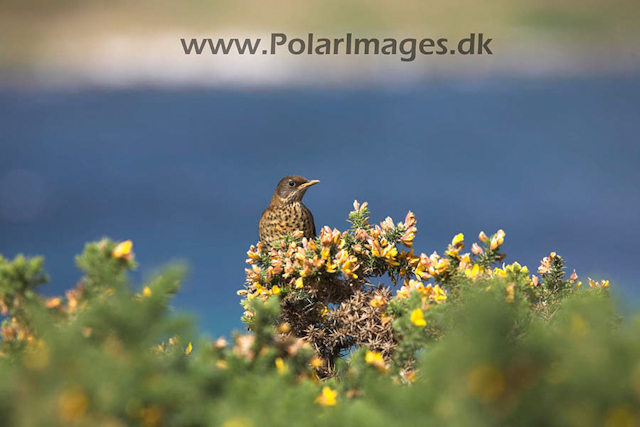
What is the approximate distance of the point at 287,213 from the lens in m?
5.22

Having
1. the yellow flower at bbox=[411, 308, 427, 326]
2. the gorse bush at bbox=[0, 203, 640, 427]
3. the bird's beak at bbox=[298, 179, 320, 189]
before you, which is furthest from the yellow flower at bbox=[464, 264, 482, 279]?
the bird's beak at bbox=[298, 179, 320, 189]

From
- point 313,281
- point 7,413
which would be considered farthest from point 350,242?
point 7,413

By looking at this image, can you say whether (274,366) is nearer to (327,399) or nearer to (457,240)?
(327,399)

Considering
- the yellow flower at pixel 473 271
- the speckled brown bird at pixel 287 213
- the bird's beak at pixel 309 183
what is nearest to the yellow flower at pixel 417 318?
the yellow flower at pixel 473 271

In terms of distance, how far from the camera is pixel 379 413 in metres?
1.80

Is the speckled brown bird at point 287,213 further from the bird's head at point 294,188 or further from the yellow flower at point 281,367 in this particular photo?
the yellow flower at point 281,367

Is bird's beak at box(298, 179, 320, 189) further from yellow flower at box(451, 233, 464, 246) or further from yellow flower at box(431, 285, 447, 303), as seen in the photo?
yellow flower at box(431, 285, 447, 303)

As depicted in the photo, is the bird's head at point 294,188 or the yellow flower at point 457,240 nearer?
the yellow flower at point 457,240

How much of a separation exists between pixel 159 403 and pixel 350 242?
8.85ft

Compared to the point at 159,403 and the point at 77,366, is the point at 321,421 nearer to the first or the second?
the point at 159,403

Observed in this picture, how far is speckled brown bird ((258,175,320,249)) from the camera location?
203 inches

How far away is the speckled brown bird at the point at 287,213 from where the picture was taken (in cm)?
517

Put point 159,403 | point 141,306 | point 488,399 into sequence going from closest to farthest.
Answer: point 488,399 < point 159,403 < point 141,306

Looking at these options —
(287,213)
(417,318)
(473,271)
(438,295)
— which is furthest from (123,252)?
(287,213)
